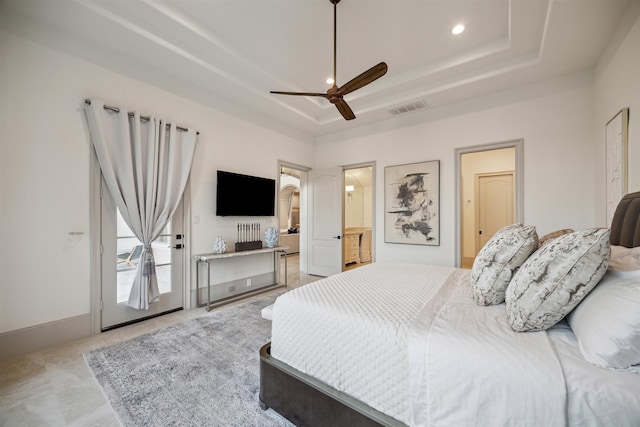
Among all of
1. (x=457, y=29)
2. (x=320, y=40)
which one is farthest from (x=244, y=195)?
(x=457, y=29)

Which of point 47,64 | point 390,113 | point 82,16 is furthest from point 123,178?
point 390,113

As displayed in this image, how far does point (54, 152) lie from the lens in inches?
96.3

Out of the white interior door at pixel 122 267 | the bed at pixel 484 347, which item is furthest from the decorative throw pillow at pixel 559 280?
the white interior door at pixel 122 267

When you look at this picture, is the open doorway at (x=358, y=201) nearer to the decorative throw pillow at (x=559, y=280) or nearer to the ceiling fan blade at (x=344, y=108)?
the ceiling fan blade at (x=344, y=108)

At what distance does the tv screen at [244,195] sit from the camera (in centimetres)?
374

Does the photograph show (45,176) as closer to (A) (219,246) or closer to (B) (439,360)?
(A) (219,246)

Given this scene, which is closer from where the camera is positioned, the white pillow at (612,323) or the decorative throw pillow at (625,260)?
the white pillow at (612,323)

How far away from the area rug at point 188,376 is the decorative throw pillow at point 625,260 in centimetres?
182

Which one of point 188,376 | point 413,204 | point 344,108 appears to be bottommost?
point 188,376

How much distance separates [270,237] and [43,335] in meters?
2.60

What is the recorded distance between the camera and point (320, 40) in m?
2.74

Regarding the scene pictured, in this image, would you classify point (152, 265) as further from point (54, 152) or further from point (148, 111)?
point (148, 111)

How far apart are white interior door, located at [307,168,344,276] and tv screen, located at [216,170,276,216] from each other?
112cm

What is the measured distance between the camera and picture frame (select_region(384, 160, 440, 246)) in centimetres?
405
